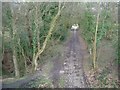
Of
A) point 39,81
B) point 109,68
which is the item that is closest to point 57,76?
point 39,81

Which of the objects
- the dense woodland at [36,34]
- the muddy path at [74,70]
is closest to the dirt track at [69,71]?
the muddy path at [74,70]

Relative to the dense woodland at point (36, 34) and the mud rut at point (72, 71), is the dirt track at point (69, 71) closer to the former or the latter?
the mud rut at point (72, 71)

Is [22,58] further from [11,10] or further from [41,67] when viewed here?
[11,10]

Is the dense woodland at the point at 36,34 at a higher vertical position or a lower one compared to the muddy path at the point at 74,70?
higher

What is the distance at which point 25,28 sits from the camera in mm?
12820

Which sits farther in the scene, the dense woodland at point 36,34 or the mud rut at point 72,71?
A: the mud rut at point 72,71

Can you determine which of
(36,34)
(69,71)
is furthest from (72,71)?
(36,34)

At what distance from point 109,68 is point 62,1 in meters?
4.73

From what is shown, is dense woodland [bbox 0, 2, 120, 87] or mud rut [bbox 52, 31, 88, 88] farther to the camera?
mud rut [bbox 52, 31, 88, 88]

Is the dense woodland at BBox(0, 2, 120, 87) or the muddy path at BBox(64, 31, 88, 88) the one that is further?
the muddy path at BBox(64, 31, 88, 88)

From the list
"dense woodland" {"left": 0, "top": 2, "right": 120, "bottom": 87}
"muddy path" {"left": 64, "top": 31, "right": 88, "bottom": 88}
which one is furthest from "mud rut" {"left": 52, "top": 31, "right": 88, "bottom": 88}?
"dense woodland" {"left": 0, "top": 2, "right": 120, "bottom": 87}

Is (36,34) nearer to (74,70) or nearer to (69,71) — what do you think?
(69,71)

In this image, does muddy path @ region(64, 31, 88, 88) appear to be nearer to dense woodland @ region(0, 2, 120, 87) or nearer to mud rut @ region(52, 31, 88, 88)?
mud rut @ region(52, 31, 88, 88)

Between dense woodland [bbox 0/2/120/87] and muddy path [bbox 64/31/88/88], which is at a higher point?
dense woodland [bbox 0/2/120/87]
